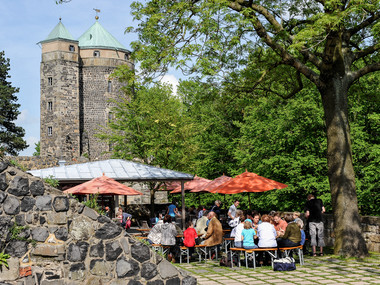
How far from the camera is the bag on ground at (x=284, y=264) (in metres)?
11.4

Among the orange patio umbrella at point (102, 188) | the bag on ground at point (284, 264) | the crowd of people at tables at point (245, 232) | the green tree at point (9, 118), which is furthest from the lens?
the green tree at point (9, 118)

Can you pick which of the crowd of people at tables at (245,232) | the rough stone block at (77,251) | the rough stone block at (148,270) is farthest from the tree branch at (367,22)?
the rough stone block at (77,251)

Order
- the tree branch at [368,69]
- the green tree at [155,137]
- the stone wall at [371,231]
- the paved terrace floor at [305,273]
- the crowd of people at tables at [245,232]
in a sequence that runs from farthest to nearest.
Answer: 1. the green tree at [155,137]
2. the stone wall at [371,231]
3. the tree branch at [368,69]
4. the crowd of people at tables at [245,232]
5. the paved terrace floor at [305,273]

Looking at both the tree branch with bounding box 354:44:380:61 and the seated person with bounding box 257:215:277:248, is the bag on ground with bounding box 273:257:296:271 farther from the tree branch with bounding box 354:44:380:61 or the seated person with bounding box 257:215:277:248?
the tree branch with bounding box 354:44:380:61

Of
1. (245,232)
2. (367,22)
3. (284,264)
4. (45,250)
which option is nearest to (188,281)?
(45,250)

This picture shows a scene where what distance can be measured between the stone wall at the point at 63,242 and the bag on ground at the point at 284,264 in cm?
453

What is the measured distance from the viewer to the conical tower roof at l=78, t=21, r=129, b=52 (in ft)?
208

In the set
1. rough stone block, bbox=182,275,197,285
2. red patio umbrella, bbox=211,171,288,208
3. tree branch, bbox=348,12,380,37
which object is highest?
tree branch, bbox=348,12,380,37

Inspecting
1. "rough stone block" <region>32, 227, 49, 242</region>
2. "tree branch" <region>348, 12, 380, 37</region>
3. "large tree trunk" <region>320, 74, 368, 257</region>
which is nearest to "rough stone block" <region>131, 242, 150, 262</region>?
"rough stone block" <region>32, 227, 49, 242</region>

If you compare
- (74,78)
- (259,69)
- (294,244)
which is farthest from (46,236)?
(74,78)

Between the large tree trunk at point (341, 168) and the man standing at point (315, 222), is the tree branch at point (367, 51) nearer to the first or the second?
the large tree trunk at point (341, 168)

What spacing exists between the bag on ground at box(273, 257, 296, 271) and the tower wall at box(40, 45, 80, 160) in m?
48.1

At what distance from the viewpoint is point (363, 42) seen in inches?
636

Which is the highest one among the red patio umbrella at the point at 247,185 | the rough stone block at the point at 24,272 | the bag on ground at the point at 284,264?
the red patio umbrella at the point at 247,185
